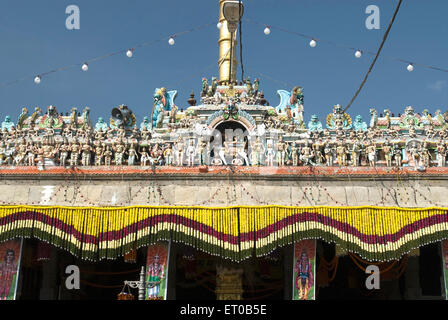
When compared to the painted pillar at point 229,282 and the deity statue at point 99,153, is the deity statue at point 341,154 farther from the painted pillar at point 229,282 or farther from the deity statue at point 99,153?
the deity statue at point 99,153

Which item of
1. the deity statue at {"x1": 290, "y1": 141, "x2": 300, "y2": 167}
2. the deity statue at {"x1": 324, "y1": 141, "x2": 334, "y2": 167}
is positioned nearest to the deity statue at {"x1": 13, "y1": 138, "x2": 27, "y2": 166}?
the deity statue at {"x1": 290, "y1": 141, "x2": 300, "y2": 167}

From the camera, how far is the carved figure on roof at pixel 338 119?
78.6ft

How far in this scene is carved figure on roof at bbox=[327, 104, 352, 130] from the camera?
78.6 feet

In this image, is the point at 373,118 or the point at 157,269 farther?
the point at 373,118

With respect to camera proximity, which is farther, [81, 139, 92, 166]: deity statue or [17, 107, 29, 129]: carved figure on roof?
[17, 107, 29, 129]: carved figure on roof

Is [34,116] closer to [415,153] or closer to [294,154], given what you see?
[294,154]

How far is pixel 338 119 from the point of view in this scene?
2405 centimetres

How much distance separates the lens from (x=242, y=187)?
67.1 feet

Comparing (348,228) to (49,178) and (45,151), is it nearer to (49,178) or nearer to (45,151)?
(49,178)

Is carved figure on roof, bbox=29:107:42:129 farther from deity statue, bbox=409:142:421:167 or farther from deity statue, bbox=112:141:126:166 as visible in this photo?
deity statue, bbox=409:142:421:167

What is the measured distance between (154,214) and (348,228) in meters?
6.96

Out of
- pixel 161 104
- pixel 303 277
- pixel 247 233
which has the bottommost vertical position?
pixel 303 277

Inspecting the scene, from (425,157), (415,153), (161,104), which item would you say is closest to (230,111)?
(161,104)

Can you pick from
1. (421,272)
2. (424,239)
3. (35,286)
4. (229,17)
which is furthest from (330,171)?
(35,286)
